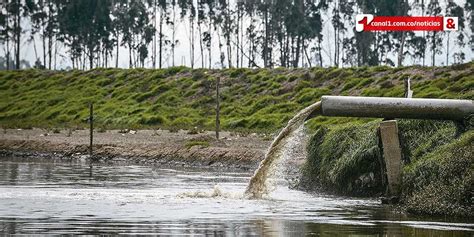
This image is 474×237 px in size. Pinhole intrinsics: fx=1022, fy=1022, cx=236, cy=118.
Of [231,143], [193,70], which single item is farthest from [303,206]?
[193,70]

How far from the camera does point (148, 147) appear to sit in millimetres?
43688

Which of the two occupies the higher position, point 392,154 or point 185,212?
point 392,154

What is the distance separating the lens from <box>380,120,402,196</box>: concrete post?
19.7 m

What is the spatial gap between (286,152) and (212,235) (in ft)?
27.4

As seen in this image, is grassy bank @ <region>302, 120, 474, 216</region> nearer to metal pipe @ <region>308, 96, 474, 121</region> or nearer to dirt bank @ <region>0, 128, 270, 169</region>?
metal pipe @ <region>308, 96, 474, 121</region>

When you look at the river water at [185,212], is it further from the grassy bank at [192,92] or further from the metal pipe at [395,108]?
the grassy bank at [192,92]

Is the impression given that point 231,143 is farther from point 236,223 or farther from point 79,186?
point 236,223

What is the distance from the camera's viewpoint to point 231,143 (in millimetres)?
43844

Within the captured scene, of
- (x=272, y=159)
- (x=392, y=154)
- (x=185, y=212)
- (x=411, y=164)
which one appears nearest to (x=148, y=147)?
(x=272, y=159)

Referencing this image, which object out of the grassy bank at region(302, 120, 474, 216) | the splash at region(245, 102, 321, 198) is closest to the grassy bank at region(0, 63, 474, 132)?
the grassy bank at region(302, 120, 474, 216)

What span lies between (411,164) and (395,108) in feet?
4.62

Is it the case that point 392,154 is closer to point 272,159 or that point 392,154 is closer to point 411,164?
point 411,164

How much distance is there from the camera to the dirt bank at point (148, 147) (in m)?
39.2

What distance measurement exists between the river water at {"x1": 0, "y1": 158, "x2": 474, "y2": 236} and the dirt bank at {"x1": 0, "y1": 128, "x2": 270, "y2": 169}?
12.8m
